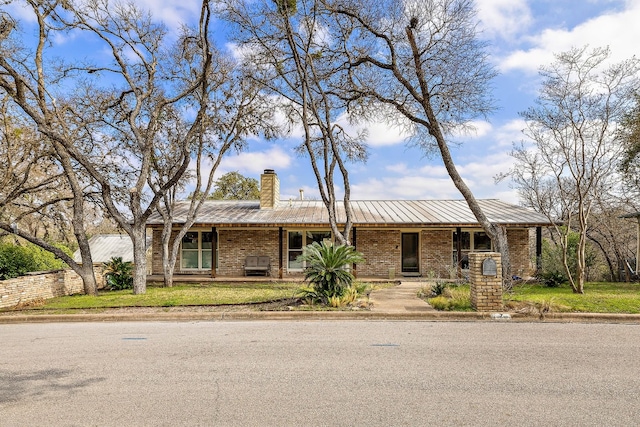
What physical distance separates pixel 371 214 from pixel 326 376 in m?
13.3

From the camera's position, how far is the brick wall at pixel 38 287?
11695mm

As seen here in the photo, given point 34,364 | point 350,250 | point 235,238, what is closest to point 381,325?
point 350,250

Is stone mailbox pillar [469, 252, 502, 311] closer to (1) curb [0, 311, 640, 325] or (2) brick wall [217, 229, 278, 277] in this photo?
(1) curb [0, 311, 640, 325]

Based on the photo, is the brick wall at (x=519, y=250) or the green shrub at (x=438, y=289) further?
the brick wall at (x=519, y=250)

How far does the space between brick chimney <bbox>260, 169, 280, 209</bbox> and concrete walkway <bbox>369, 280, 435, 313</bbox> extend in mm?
8288

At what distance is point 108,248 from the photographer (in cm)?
3036

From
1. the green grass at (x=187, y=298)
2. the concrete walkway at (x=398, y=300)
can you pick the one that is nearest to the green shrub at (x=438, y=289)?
the concrete walkway at (x=398, y=300)

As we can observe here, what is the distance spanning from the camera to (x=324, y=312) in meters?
9.02

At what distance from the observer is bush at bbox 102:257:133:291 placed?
48.5 ft

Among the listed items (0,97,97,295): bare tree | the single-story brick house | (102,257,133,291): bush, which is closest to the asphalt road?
(0,97,97,295): bare tree

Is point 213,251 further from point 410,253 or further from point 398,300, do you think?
point 398,300

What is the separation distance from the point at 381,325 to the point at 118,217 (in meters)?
9.94

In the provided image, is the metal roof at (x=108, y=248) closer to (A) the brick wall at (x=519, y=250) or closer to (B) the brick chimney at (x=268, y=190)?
(B) the brick chimney at (x=268, y=190)

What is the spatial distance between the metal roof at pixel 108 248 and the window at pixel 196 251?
44.3 ft
